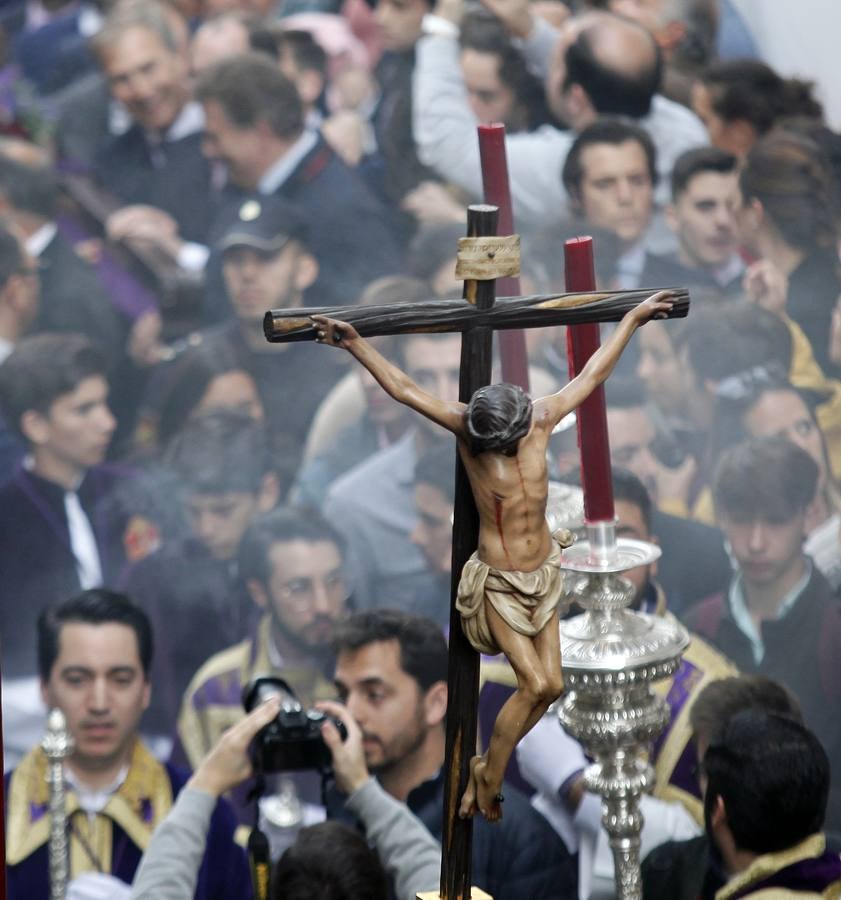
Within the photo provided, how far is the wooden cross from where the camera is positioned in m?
3.70

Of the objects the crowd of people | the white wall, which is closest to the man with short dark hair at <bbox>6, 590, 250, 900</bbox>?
the crowd of people

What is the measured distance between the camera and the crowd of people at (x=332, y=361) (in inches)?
262

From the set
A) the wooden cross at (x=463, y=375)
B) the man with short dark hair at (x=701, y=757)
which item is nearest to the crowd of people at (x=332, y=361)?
the man with short dark hair at (x=701, y=757)

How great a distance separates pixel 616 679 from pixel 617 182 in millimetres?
3924

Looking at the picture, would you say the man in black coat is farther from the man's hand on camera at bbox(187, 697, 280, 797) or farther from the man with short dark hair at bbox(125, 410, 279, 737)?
the man's hand on camera at bbox(187, 697, 280, 797)

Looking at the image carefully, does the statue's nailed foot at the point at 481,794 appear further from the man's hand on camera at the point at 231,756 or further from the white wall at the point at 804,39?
the white wall at the point at 804,39

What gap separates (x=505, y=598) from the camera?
3590 millimetres

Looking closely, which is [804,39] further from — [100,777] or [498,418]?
[498,418]

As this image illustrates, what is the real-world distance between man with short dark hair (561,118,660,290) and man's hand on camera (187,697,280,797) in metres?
3.45

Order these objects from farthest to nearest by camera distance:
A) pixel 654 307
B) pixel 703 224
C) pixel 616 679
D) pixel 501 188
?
pixel 703 224
pixel 501 188
pixel 616 679
pixel 654 307

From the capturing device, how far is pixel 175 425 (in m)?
7.69

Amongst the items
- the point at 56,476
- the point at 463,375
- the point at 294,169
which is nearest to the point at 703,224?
the point at 294,169

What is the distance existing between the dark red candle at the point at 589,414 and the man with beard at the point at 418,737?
1.85 meters

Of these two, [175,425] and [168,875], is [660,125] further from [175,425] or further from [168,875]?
[168,875]
